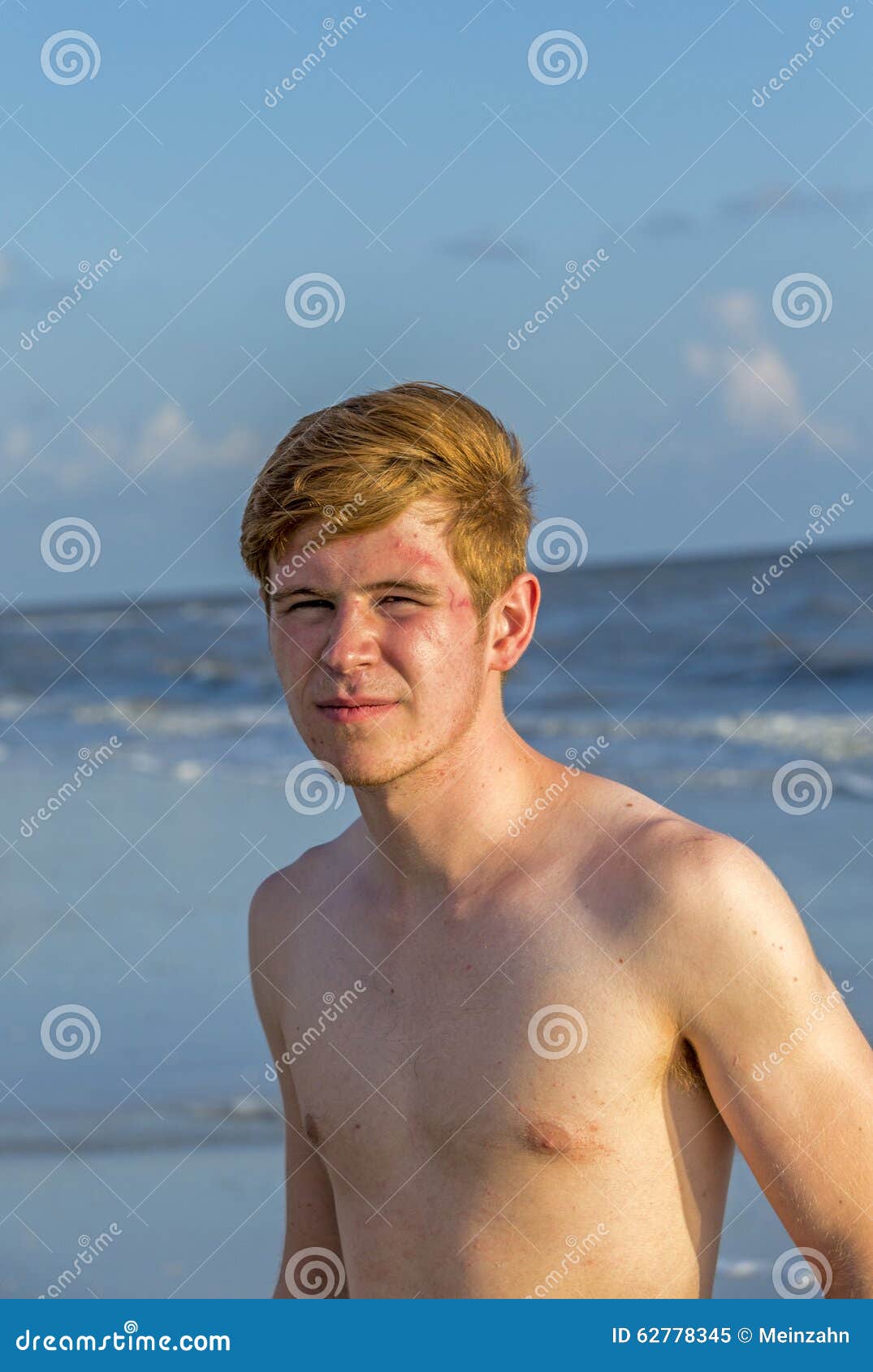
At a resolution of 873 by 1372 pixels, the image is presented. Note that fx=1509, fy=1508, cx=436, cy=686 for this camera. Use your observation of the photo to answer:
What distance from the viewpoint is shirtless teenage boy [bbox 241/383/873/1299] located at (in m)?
2.18

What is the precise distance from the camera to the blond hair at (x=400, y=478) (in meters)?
2.40

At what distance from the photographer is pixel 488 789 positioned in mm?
2525

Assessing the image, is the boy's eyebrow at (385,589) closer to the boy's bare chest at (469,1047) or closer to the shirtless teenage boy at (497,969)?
the shirtless teenage boy at (497,969)

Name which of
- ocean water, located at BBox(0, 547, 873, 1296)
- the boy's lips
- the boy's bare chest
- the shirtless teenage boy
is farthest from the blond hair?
ocean water, located at BBox(0, 547, 873, 1296)

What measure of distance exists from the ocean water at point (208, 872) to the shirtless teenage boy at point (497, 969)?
7.43ft

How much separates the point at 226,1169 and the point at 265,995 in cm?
250

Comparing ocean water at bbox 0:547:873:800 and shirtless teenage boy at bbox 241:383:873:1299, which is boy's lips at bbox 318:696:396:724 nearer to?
shirtless teenage boy at bbox 241:383:873:1299

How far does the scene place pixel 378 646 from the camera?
2373mm

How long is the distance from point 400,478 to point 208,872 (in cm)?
630

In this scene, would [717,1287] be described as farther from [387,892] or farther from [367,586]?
[367,586]

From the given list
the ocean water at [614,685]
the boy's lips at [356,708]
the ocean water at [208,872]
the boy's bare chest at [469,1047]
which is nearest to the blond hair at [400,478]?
the boy's lips at [356,708]

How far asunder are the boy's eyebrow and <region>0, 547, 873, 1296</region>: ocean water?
286 centimetres

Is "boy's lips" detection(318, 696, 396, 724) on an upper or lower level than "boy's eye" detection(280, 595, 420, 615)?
lower

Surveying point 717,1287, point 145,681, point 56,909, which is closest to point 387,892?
point 717,1287
